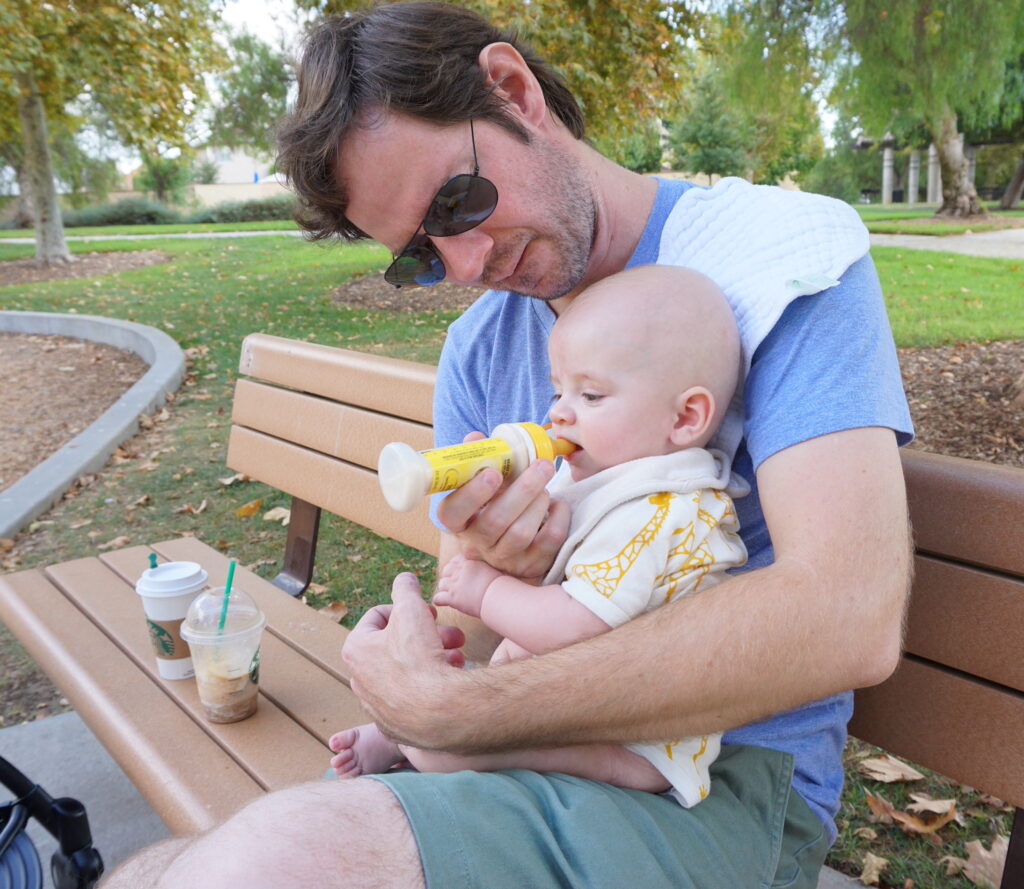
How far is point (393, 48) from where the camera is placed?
6.00 ft

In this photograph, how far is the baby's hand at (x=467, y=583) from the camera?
1.60 m

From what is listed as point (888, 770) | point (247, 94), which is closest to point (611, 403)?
point (888, 770)

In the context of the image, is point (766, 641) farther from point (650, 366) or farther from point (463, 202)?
point (463, 202)

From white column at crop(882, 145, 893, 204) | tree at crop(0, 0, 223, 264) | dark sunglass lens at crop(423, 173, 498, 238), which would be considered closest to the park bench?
dark sunglass lens at crop(423, 173, 498, 238)

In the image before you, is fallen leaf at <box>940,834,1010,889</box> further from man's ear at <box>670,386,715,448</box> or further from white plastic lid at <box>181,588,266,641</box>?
white plastic lid at <box>181,588,266,641</box>

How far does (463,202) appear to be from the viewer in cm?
187

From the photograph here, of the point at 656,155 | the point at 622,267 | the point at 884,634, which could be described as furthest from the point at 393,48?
the point at 656,155

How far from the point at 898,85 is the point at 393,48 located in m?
10.1

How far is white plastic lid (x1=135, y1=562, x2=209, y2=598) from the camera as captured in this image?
7.00ft

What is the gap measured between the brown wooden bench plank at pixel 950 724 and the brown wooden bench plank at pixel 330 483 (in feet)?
4.07

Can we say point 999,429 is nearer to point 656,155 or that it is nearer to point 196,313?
point 196,313

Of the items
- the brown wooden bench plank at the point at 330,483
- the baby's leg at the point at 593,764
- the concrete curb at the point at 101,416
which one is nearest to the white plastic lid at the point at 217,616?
the brown wooden bench plank at the point at 330,483

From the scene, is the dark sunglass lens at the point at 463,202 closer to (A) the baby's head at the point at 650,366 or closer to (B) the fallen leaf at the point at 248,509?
(A) the baby's head at the point at 650,366

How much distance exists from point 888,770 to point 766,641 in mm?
1750
